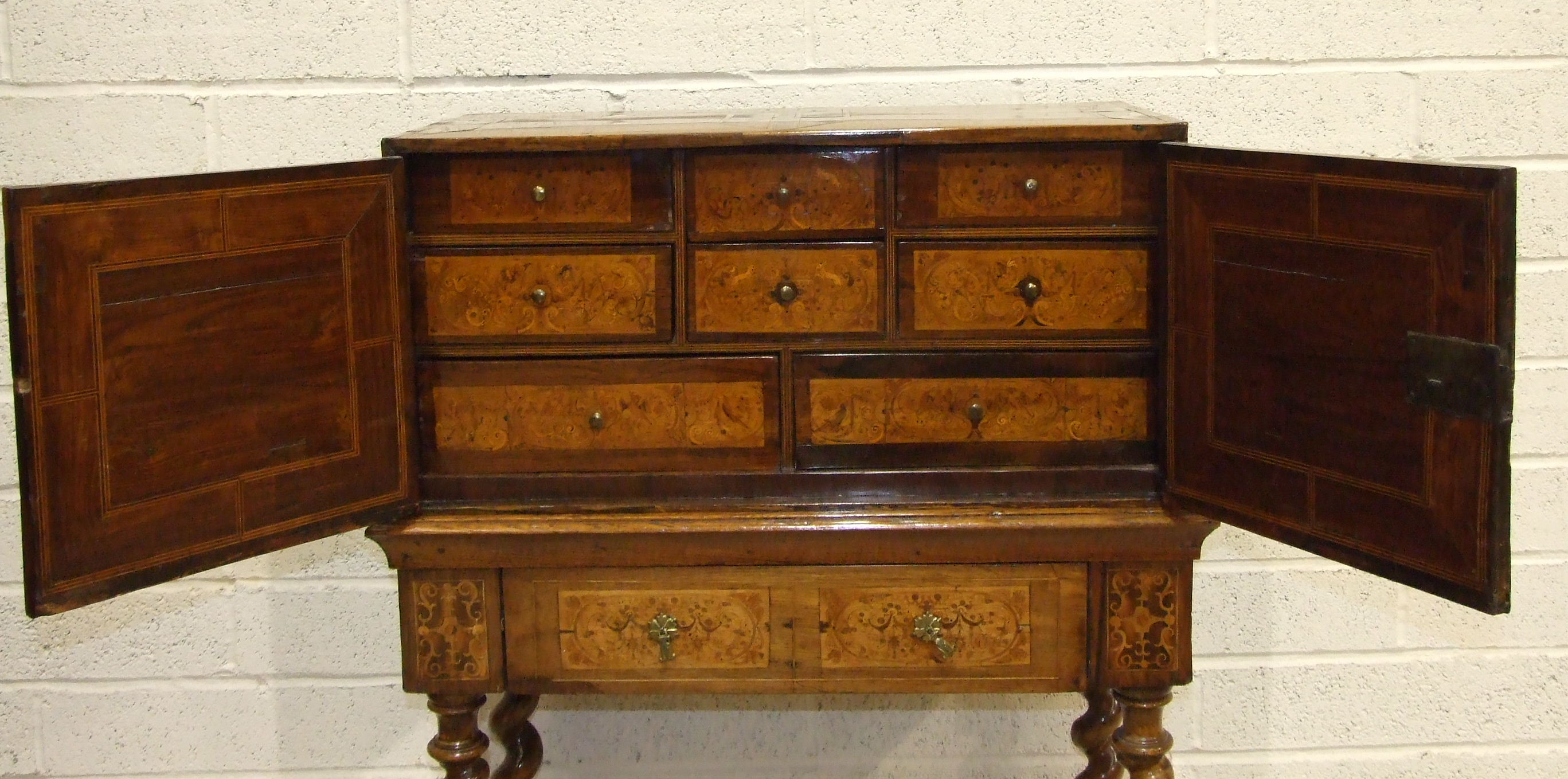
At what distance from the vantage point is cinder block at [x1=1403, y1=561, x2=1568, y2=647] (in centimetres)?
257

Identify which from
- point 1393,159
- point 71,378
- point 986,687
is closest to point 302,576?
point 71,378

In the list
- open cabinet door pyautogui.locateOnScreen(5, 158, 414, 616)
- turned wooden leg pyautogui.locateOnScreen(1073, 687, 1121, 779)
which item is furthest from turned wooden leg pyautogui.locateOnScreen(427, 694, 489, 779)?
turned wooden leg pyautogui.locateOnScreen(1073, 687, 1121, 779)

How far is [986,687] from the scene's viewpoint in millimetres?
1892

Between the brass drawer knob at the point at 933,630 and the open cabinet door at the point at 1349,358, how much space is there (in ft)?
1.09

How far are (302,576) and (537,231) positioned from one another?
1031mm

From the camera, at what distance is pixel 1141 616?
1.86 meters

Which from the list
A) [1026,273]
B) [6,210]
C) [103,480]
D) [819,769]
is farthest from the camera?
[819,769]

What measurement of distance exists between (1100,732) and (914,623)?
59 cm

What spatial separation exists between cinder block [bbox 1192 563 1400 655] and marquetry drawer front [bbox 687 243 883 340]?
1.04 metres

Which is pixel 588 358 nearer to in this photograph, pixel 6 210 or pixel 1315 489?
pixel 6 210

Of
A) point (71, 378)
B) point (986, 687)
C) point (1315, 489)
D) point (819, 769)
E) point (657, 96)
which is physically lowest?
point (819, 769)

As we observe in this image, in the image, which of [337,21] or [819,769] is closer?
[337,21]

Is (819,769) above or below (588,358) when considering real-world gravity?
below

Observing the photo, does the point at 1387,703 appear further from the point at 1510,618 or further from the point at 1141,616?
the point at 1141,616
